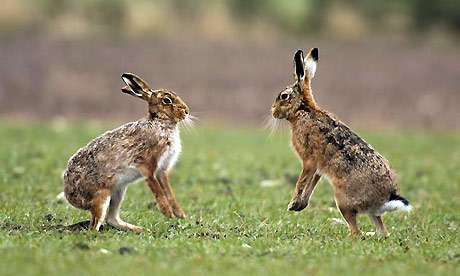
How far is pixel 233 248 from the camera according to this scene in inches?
265

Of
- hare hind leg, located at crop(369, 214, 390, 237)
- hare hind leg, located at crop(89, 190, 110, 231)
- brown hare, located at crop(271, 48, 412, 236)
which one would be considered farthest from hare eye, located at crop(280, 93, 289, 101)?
hare hind leg, located at crop(89, 190, 110, 231)

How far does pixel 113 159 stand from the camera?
7.52 metres

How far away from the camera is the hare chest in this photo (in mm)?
7840

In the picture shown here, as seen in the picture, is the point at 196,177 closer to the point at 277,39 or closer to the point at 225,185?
the point at 225,185

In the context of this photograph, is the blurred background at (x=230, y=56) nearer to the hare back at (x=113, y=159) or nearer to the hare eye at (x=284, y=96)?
the hare eye at (x=284, y=96)

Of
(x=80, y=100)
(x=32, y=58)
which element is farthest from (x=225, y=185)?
(x=32, y=58)

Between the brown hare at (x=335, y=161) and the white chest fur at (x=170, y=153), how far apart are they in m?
1.21

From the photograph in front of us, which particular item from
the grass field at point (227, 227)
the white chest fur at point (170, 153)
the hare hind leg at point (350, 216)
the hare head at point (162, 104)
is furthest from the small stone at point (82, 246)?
the hare hind leg at point (350, 216)

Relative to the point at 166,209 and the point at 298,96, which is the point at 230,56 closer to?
the point at 298,96

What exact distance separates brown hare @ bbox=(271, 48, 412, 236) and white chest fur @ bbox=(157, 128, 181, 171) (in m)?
1.21

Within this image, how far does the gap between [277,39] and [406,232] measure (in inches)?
798

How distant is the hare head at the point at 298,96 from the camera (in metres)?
8.33

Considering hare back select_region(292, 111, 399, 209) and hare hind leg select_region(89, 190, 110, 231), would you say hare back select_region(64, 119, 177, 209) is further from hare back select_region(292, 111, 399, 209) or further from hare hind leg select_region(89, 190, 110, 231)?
hare back select_region(292, 111, 399, 209)

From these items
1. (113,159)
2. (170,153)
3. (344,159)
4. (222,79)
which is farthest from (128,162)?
(222,79)
